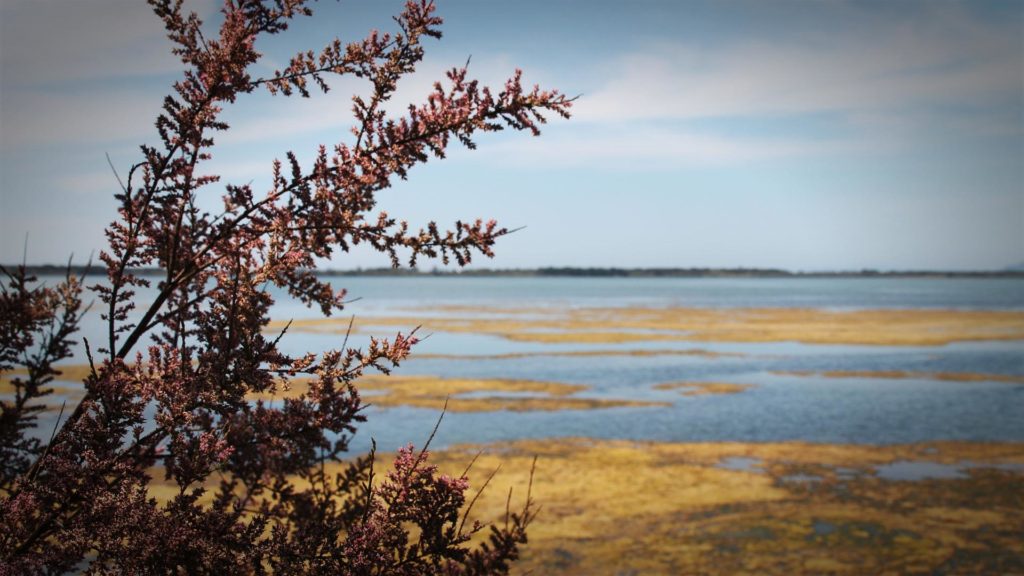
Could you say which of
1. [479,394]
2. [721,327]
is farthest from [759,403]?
[721,327]

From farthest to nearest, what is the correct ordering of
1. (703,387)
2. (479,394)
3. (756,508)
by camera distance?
(703,387) → (479,394) → (756,508)

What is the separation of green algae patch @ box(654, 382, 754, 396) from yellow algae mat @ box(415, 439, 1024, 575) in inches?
321

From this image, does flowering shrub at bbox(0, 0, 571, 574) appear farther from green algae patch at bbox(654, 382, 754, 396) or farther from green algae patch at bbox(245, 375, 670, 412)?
green algae patch at bbox(654, 382, 754, 396)

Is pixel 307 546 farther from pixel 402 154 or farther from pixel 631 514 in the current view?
pixel 631 514

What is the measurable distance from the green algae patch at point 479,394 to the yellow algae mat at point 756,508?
5439 millimetres

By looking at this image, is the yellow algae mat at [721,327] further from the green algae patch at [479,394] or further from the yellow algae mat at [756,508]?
the yellow algae mat at [756,508]

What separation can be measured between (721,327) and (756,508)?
47.2m

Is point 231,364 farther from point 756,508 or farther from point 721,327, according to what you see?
point 721,327

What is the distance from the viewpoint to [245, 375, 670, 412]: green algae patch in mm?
25250

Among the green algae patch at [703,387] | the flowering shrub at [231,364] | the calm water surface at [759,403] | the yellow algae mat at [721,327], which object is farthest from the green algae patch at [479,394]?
the flowering shrub at [231,364]

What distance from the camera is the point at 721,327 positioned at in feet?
196

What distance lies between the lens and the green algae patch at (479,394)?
82.8 feet

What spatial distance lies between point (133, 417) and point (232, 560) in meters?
0.70

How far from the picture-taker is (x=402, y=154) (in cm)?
340
